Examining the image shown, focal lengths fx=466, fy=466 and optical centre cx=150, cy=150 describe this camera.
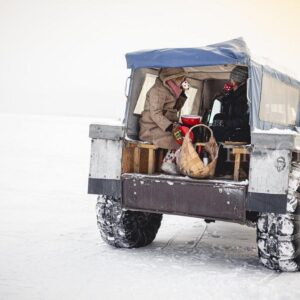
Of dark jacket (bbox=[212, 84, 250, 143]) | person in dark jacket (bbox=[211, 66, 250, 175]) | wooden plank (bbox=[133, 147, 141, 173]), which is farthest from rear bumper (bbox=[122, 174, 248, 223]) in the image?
dark jacket (bbox=[212, 84, 250, 143])

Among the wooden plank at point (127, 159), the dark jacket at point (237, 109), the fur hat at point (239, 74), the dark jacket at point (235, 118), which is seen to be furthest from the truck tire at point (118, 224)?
the fur hat at point (239, 74)

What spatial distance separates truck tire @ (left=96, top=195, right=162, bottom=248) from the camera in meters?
5.36

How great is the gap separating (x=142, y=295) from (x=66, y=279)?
762 mm

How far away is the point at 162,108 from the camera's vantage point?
5.68 metres

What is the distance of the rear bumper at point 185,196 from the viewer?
4.66 m

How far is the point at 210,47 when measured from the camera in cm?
501

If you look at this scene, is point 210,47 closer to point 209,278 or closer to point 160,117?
point 160,117

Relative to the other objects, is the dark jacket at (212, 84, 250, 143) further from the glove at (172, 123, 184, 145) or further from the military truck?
the glove at (172, 123, 184, 145)

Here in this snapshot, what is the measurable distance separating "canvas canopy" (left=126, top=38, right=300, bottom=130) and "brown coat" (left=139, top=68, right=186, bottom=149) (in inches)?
20.2

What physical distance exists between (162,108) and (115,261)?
191 centimetres

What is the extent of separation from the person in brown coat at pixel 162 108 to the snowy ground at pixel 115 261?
134cm

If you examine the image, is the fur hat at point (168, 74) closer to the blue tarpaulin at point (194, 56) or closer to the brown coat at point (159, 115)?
the brown coat at point (159, 115)

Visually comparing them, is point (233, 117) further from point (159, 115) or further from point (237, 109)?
point (159, 115)

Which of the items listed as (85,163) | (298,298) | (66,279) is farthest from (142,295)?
(85,163)
